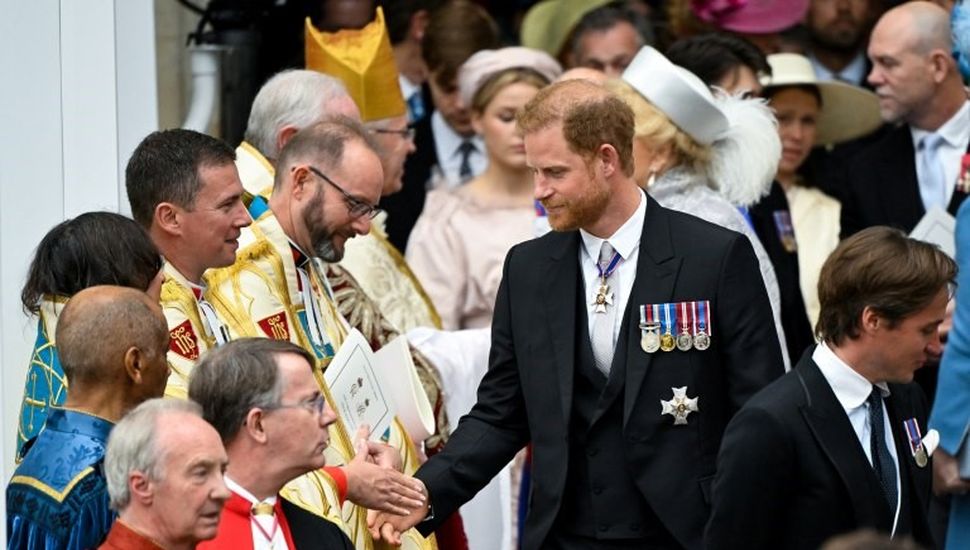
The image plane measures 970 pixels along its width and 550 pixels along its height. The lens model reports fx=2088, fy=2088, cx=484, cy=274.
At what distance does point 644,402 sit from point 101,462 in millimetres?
1591

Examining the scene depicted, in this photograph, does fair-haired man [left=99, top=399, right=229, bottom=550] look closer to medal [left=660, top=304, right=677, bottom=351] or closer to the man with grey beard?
medal [left=660, top=304, right=677, bottom=351]

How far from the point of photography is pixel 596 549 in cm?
558

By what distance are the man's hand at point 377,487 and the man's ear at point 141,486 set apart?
1.16 m

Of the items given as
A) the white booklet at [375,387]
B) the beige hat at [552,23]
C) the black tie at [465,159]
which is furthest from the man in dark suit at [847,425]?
the beige hat at [552,23]

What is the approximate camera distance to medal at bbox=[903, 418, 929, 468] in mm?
5023

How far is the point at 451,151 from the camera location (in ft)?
29.8

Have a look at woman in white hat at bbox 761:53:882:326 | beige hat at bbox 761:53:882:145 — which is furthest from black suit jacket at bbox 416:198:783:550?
beige hat at bbox 761:53:882:145

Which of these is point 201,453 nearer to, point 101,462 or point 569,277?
point 101,462

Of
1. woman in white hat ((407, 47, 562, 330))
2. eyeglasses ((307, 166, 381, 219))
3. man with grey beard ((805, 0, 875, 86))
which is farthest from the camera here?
man with grey beard ((805, 0, 875, 86))

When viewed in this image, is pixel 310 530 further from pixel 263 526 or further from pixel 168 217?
pixel 168 217

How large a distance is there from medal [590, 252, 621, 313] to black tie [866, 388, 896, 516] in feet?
3.08

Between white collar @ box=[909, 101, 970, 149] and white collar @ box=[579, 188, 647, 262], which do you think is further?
white collar @ box=[909, 101, 970, 149]

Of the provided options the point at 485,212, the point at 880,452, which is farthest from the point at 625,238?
the point at 485,212

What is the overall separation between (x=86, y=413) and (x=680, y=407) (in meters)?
1.67
